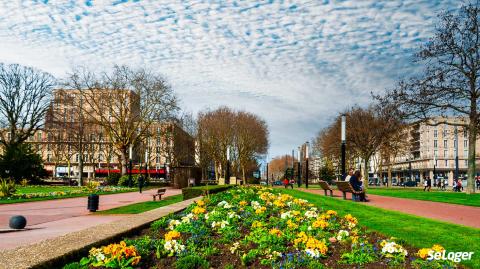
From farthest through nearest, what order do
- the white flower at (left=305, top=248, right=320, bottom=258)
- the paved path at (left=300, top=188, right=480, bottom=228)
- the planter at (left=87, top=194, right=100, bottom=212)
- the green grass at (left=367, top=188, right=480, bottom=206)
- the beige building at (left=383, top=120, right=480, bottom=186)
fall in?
the beige building at (left=383, top=120, right=480, bottom=186) < the green grass at (left=367, top=188, right=480, bottom=206) < the planter at (left=87, top=194, right=100, bottom=212) < the paved path at (left=300, top=188, right=480, bottom=228) < the white flower at (left=305, top=248, right=320, bottom=258)

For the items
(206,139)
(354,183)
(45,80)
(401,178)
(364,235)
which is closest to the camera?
(364,235)

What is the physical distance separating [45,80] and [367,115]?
126 ft

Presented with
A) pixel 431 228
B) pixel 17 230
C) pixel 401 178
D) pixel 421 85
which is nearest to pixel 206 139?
pixel 421 85

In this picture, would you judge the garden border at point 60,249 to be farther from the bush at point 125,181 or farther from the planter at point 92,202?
the bush at point 125,181

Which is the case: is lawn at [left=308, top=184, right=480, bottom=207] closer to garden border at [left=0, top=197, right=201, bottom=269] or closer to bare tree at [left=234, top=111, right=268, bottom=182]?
garden border at [left=0, top=197, right=201, bottom=269]

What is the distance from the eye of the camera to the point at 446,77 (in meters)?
28.1

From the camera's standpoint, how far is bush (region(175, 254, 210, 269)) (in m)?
4.84

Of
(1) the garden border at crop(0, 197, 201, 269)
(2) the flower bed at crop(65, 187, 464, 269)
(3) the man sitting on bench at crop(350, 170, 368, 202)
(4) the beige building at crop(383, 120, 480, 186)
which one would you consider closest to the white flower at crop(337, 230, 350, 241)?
(2) the flower bed at crop(65, 187, 464, 269)

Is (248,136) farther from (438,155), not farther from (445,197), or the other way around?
(438,155)

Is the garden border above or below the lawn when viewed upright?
above

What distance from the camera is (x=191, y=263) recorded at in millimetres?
4898

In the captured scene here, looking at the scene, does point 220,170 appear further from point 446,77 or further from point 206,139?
point 446,77

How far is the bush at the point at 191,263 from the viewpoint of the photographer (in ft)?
15.9

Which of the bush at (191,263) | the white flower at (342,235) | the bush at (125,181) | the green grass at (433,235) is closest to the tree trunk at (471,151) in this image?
the green grass at (433,235)
